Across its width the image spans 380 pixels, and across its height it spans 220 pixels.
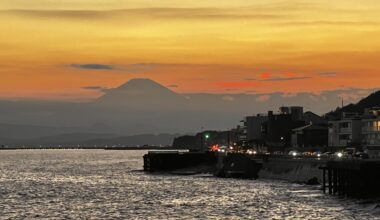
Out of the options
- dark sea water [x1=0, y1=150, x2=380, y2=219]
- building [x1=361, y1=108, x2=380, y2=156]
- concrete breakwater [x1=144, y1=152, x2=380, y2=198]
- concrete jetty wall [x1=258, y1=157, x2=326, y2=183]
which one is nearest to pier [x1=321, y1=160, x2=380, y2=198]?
concrete breakwater [x1=144, y1=152, x2=380, y2=198]

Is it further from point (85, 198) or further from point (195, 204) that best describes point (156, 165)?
point (195, 204)

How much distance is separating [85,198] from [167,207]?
21222 mm

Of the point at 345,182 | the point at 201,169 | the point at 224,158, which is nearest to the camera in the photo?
the point at 345,182

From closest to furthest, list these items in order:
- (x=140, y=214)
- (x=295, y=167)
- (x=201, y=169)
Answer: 1. (x=140, y=214)
2. (x=295, y=167)
3. (x=201, y=169)

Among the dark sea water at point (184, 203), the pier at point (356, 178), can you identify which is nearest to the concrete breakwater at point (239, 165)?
the dark sea water at point (184, 203)

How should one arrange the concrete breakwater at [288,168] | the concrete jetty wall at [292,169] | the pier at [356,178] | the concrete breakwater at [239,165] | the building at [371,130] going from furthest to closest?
the building at [371,130] < the concrete breakwater at [239,165] < the concrete jetty wall at [292,169] < the concrete breakwater at [288,168] < the pier at [356,178]

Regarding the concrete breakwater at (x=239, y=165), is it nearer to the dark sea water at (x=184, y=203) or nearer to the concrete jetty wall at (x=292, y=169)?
the concrete jetty wall at (x=292, y=169)

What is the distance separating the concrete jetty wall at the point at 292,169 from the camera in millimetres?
122938

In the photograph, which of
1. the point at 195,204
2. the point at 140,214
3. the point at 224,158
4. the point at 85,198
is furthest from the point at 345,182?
the point at 224,158

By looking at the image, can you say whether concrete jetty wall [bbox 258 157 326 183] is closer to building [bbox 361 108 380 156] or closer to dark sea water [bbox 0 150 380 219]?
dark sea water [bbox 0 150 380 219]

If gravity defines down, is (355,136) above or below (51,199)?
above

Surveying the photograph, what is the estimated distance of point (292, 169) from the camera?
443ft

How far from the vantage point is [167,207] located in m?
90.9

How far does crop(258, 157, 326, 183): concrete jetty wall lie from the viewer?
403 feet
